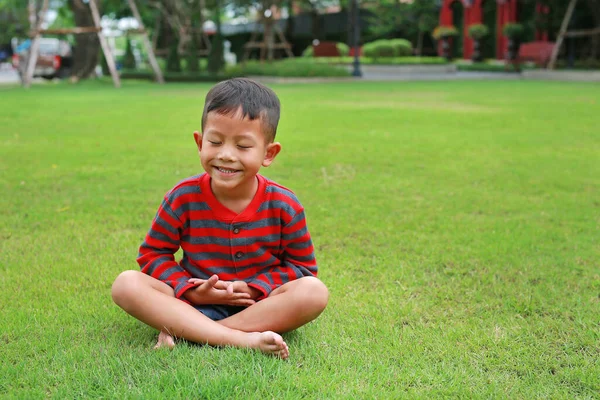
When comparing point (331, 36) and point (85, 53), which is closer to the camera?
point (85, 53)

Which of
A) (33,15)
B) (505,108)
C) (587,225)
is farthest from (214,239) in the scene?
(33,15)

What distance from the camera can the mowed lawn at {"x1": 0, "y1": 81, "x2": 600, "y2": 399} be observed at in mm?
2355

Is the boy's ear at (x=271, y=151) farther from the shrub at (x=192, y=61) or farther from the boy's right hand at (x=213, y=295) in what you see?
the shrub at (x=192, y=61)

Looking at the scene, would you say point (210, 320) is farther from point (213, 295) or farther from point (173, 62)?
point (173, 62)

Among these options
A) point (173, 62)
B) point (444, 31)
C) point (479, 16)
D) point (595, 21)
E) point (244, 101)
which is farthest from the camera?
point (479, 16)

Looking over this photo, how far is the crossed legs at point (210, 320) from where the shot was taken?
8.59ft

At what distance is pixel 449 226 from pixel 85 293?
2255mm

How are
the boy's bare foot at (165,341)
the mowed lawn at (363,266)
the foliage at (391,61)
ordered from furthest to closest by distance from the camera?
the foliage at (391,61) < the boy's bare foot at (165,341) < the mowed lawn at (363,266)

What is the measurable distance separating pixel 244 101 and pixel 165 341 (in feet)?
2.88

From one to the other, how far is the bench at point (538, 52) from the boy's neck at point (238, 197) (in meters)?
25.6

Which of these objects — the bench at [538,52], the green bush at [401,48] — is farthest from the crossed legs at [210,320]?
the green bush at [401,48]

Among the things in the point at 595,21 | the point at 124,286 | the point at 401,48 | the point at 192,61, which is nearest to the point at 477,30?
the point at 401,48

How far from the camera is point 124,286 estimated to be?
2674 millimetres

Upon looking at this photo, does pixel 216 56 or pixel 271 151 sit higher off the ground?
pixel 271 151
